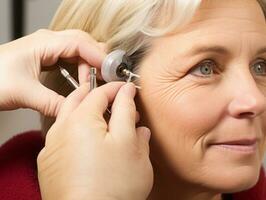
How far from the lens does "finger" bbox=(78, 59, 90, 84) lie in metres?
1.37

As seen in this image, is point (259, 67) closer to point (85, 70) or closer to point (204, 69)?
point (204, 69)

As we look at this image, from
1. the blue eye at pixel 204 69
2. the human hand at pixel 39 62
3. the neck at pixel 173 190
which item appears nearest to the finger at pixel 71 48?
the human hand at pixel 39 62

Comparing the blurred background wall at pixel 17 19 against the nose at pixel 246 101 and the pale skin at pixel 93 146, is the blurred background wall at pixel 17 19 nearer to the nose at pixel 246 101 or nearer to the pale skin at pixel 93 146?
the pale skin at pixel 93 146

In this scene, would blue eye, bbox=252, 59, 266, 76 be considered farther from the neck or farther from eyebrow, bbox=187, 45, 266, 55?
the neck

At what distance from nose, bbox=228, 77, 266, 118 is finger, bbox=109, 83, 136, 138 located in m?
0.22

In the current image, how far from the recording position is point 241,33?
1287 mm

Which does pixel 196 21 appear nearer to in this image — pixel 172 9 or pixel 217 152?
pixel 172 9

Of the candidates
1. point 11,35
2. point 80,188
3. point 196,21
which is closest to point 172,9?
point 196,21

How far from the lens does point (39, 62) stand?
1413 mm

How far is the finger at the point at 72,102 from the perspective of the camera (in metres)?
1.21

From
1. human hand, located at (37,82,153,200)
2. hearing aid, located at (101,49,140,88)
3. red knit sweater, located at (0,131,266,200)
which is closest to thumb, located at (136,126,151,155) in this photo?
human hand, located at (37,82,153,200)

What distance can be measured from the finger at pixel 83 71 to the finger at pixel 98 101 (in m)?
0.13

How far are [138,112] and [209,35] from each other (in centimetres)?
24

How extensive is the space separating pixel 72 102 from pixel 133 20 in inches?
9.5
